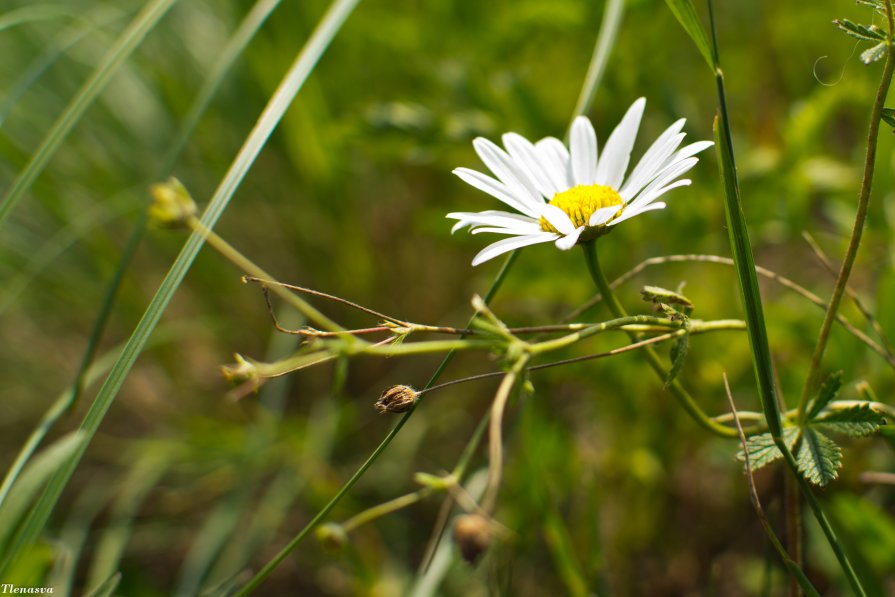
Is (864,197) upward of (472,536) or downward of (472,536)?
upward

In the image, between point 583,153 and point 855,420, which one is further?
point 583,153

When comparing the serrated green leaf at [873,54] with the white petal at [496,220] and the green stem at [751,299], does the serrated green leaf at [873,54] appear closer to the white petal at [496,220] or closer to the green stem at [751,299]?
the green stem at [751,299]

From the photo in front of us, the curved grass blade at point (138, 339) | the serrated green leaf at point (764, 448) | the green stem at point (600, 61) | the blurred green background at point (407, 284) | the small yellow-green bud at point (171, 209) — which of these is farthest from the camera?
the blurred green background at point (407, 284)

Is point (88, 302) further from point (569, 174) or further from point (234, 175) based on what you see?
point (569, 174)

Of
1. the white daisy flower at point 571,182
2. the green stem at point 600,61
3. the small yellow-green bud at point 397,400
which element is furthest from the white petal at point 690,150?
the small yellow-green bud at point 397,400

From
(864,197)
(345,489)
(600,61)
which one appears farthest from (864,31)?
(345,489)

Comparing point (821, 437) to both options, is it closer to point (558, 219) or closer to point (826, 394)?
point (826, 394)
